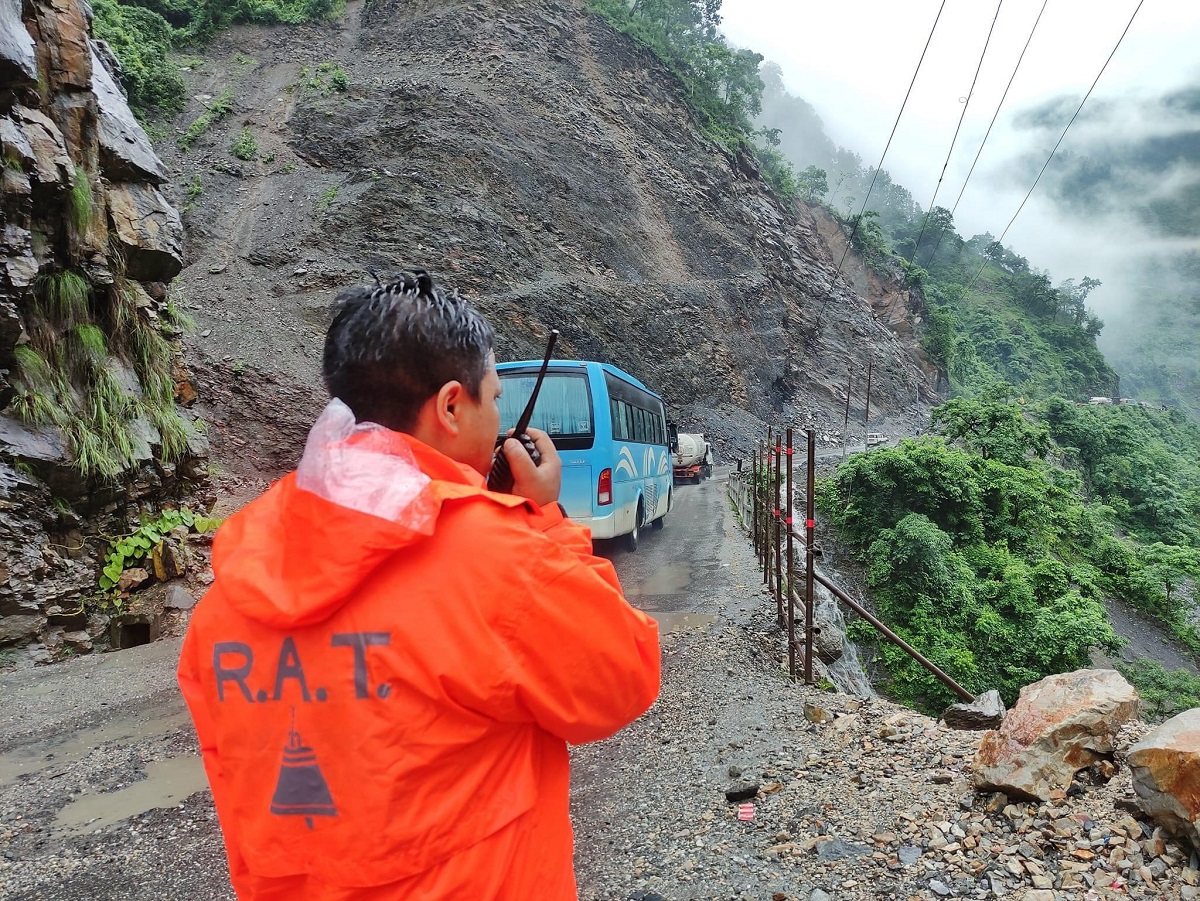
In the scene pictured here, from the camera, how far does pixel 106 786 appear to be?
12.4 ft

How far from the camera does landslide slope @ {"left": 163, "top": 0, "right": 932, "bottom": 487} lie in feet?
58.2

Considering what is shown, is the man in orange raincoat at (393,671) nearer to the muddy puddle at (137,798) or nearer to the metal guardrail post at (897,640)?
the muddy puddle at (137,798)

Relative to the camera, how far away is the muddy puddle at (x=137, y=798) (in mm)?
3428

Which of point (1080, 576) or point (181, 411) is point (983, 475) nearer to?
point (1080, 576)

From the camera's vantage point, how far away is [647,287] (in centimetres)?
2839

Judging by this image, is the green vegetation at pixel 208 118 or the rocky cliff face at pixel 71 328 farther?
the green vegetation at pixel 208 118

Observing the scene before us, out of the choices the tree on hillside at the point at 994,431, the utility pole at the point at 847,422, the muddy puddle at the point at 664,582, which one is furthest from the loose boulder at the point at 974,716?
the utility pole at the point at 847,422

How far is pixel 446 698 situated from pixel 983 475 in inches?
710

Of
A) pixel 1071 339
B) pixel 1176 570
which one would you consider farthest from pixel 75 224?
pixel 1071 339

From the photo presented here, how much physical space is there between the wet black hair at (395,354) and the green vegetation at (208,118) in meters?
26.2

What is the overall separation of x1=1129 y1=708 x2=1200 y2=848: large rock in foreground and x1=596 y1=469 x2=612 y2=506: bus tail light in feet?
20.0

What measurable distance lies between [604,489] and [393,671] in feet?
24.6

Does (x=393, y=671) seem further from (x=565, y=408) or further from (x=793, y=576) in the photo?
(x=565, y=408)

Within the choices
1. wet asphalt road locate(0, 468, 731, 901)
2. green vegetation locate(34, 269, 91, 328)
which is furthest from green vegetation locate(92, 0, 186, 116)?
wet asphalt road locate(0, 468, 731, 901)
